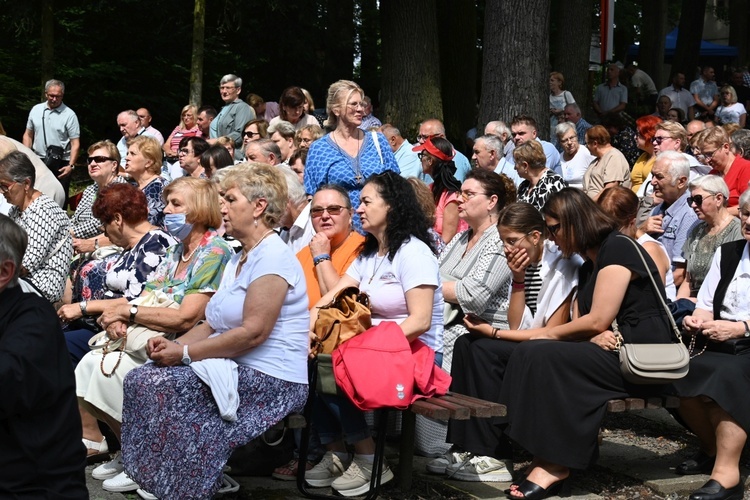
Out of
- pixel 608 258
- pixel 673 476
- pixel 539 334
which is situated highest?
pixel 608 258

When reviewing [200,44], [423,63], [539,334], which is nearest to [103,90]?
[200,44]

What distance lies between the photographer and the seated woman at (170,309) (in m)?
5.83

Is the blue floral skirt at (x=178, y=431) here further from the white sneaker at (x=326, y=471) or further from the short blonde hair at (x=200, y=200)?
the short blonde hair at (x=200, y=200)

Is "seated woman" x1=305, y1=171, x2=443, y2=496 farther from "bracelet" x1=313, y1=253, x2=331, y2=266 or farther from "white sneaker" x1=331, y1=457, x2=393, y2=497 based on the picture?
"bracelet" x1=313, y1=253, x2=331, y2=266

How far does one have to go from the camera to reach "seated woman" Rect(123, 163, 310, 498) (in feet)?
16.2

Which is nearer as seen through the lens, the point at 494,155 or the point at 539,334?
the point at 539,334

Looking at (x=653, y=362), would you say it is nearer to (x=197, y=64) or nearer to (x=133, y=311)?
(x=133, y=311)

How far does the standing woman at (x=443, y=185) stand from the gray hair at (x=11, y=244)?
178 inches

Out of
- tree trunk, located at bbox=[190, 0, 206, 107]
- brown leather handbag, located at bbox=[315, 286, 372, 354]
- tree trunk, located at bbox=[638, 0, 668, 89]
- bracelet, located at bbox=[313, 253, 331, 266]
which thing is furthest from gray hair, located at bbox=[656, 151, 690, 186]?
tree trunk, located at bbox=[638, 0, 668, 89]

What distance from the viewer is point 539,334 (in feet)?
19.7

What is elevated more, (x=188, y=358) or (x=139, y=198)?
(x=139, y=198)

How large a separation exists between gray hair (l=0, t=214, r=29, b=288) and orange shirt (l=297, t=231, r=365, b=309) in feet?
9.09

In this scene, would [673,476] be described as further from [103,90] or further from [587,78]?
[103,90]

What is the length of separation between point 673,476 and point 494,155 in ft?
13.1
